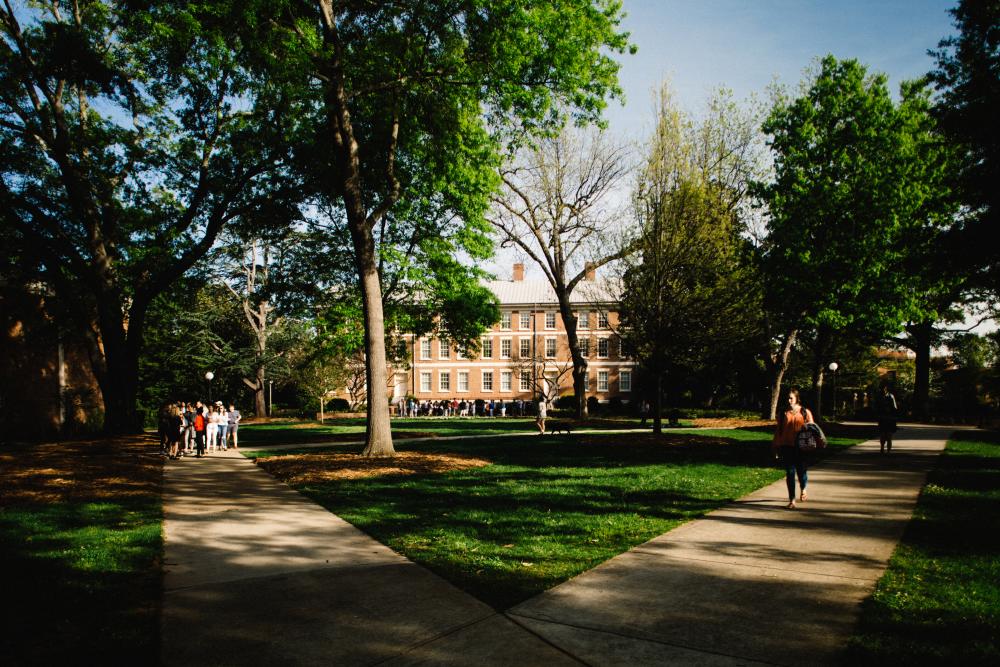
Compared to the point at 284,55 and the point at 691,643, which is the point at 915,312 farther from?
the point at 691,643

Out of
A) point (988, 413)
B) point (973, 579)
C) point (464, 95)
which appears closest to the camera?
point (973, 579)

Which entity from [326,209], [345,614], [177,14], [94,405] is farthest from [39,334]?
[345,614]

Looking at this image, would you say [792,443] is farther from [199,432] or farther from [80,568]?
[199,432]

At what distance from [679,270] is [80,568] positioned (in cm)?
1614

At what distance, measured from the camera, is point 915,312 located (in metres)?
27.0

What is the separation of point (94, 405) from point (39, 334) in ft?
23.6

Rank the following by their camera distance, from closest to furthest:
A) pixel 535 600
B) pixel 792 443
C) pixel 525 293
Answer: pixel 535 600 < pixel 792 443 < pixel 525 293

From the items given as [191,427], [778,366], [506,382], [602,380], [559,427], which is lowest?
[559,427]

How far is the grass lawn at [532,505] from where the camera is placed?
19.1ft

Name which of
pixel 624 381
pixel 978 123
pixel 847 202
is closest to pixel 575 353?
pixel 847 202

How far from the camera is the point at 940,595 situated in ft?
16.0

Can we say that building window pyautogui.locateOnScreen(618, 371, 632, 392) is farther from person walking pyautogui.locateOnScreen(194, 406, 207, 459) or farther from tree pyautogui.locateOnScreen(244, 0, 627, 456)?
person walking pyautogui.locateOnScreen(194, 406, 207, 459)

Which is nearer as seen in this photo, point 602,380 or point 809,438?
point 809,438

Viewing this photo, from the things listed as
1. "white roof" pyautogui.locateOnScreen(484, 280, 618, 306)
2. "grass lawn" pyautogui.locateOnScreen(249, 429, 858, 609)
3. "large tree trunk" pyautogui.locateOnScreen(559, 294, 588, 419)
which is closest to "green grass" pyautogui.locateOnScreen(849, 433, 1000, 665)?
"grass lawn" pyautogui.locateOnScreen(249, 429, 858, 609)
